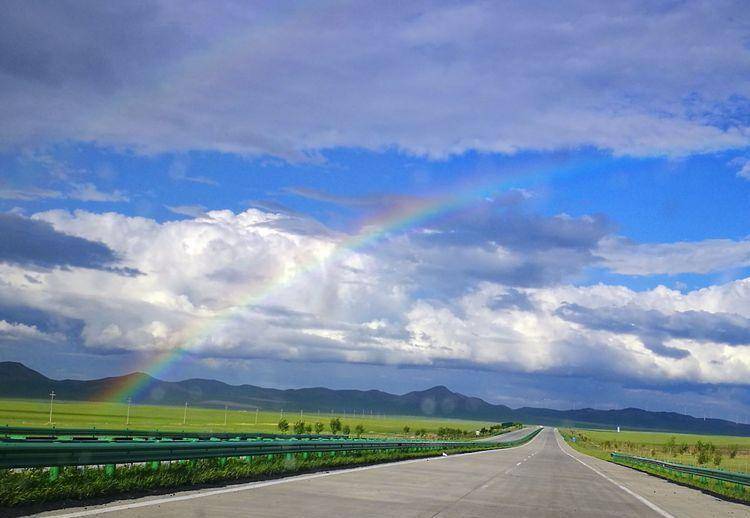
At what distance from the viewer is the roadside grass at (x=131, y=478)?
484 inches

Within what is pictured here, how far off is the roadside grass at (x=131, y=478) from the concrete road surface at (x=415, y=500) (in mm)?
780

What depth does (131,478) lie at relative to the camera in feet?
50.1

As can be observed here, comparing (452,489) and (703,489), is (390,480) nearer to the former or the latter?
(452,489)

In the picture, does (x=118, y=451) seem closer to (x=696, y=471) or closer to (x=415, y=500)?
(x=415, y=500)

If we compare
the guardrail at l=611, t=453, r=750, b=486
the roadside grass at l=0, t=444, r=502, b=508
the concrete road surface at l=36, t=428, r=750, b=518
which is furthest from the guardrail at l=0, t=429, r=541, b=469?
the guardrail at l=611, t=453, r=750, b=486

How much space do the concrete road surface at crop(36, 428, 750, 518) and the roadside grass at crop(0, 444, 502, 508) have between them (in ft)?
2.56

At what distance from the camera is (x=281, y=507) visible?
14.1m

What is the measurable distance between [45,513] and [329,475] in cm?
1306

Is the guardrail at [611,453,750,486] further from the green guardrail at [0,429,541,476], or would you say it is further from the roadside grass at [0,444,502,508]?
the green guardrail at [0,429,541,476]

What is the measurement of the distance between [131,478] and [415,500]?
6156 mm

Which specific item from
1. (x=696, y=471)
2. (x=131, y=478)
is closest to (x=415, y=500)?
(x=131, y=478)

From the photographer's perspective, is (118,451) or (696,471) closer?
(118,451)

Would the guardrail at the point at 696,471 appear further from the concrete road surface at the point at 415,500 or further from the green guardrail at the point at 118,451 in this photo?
the green guardrail at the point at 118,451

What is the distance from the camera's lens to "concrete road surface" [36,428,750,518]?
13.4 m
